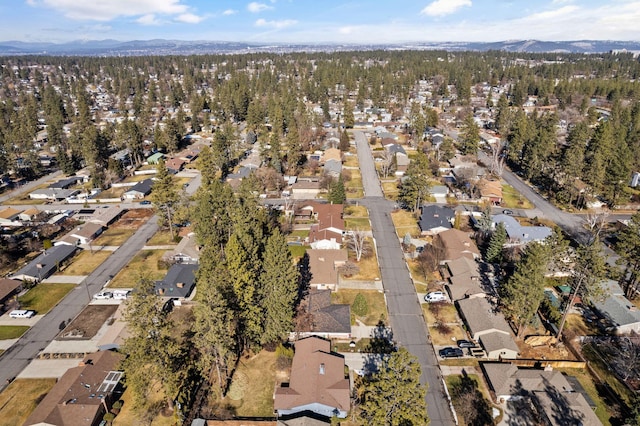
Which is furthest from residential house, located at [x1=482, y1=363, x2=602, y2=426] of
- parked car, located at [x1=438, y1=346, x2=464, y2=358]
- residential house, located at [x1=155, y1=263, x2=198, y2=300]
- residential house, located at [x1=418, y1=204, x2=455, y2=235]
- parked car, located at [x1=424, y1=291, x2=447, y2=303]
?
residential house, located at [x1=155, y1=263, x2=198, y2=300]

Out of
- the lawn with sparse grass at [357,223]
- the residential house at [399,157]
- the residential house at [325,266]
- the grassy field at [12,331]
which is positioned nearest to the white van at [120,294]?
the grassy field at [12,331]

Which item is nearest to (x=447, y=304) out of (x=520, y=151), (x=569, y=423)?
(x=569, y=423)

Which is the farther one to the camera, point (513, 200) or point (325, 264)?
point (513, 200)

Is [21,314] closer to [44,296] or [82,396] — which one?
[44,296]

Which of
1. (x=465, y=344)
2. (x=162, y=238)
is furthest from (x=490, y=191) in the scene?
(x=162, y=238)

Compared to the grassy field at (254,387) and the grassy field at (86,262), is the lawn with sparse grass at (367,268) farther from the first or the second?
the grassy field at (86,262)
